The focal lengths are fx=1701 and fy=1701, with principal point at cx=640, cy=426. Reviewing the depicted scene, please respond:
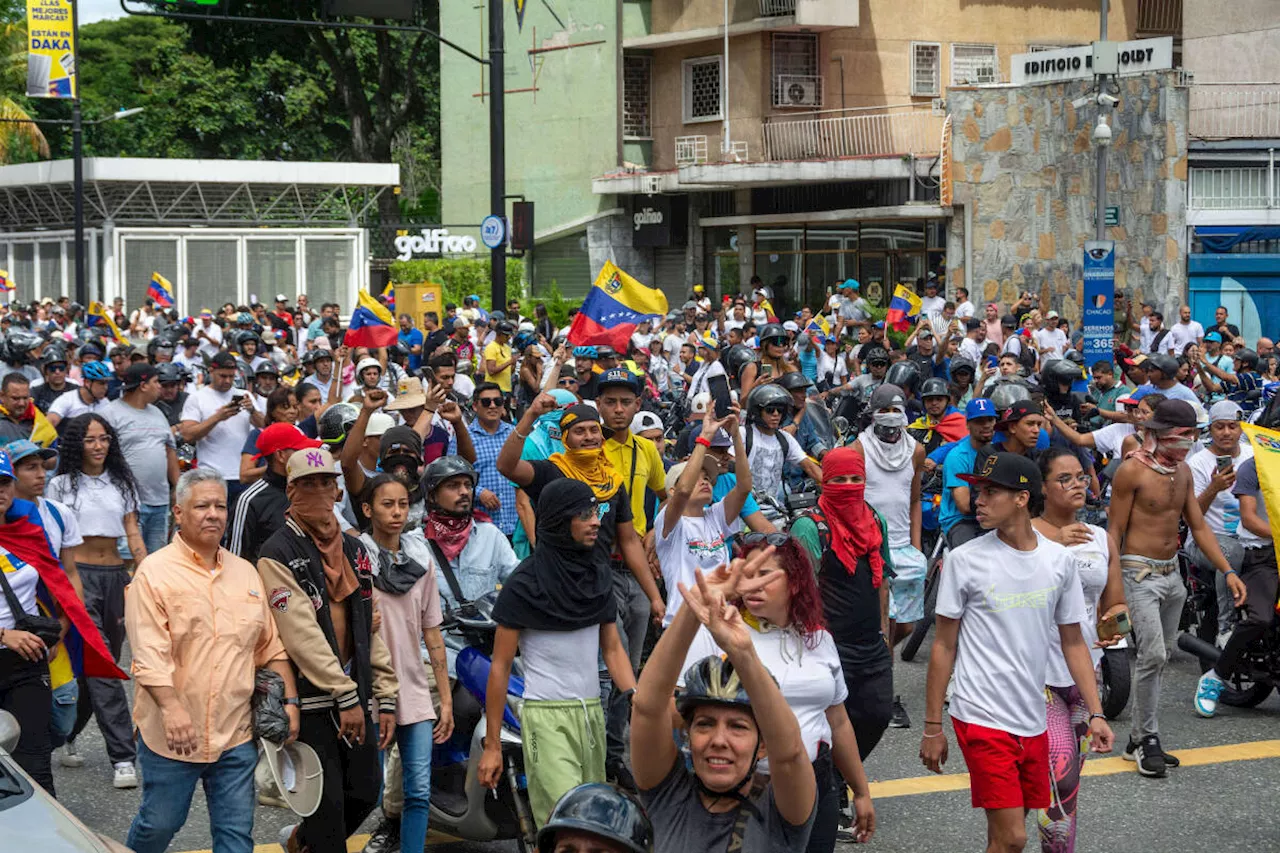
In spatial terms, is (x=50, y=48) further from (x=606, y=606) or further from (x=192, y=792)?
(x=192, y=792)

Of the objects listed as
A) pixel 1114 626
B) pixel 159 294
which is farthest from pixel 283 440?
pixel 159 294

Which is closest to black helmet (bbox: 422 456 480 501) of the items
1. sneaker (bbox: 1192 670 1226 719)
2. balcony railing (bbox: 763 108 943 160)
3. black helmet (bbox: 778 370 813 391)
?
sneaker (bbox: 1192 670 1226 719)

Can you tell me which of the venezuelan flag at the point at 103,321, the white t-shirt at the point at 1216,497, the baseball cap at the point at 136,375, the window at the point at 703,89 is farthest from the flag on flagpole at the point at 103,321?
the window at the point at 703,89

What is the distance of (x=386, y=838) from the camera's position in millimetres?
6965

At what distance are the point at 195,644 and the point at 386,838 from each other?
1.70 m

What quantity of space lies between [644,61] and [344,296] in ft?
31.4

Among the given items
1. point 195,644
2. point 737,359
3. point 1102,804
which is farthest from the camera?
point 737,359

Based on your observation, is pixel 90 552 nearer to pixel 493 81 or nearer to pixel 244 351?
pixel 244 351

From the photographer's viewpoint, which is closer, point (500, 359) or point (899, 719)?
point (899, 719)

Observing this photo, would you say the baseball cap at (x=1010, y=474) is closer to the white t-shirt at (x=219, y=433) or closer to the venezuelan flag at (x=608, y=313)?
the white t-shirt at (x=219, y=433)

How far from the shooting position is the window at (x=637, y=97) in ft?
131

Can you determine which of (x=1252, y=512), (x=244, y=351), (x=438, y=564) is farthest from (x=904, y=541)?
(x=244, y=351)

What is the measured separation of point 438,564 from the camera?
734 cm

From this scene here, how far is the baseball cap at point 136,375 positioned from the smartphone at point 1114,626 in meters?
6.44
